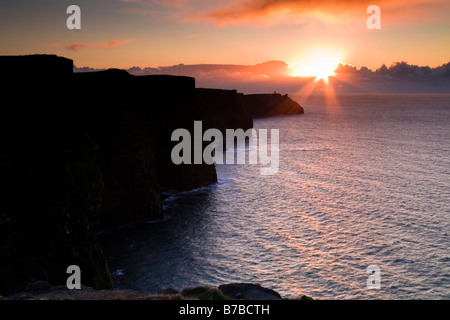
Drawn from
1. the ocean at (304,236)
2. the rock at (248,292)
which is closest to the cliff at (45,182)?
the ocean at (304,236)

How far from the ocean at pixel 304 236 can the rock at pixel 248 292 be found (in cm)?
1439

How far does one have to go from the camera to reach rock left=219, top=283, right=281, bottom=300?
19797mm

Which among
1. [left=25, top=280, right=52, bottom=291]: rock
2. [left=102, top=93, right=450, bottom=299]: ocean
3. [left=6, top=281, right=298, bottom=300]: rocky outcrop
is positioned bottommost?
[left=102, top=93, right=450, bottom=299]: ocean

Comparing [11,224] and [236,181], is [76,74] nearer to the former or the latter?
[11,224]

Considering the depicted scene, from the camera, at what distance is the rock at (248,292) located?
65.0 ft

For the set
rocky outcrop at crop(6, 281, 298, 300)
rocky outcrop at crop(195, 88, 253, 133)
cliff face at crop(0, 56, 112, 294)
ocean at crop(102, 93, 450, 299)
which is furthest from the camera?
rocky outcrop at crop(195, 88, 253, 133)

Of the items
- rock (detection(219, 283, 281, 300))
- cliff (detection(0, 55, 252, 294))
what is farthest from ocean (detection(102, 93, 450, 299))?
rock (detection(219, 283, 281, 300))

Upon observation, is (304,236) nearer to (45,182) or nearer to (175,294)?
(175,294)

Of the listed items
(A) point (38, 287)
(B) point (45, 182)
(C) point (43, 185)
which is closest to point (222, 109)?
(B) point (45, 182)

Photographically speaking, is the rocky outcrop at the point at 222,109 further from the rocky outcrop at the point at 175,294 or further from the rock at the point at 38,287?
A: the rocky outcrop at the point at 175,294

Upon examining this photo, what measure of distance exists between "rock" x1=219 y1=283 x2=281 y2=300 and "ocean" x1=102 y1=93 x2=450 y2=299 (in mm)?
14395

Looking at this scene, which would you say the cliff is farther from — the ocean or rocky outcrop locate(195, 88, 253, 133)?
rocky outcrop locate(195, 88, 253, 133)
